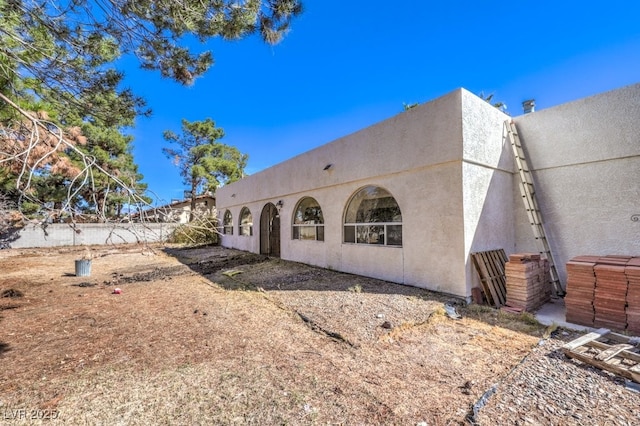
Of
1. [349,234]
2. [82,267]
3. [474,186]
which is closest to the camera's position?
[474,186]

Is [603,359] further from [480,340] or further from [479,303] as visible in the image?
[479,303]

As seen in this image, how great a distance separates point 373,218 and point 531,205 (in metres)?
3.80

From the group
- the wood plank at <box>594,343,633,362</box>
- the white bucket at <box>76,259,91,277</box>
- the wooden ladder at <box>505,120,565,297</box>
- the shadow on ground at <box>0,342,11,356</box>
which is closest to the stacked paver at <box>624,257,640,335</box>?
the wood plank at <box>594,343,633,362</box>

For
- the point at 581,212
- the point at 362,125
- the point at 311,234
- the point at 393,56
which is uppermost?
the point at 393,56

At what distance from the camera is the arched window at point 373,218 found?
7.32 meters

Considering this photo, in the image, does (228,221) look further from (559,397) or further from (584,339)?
(559,397)

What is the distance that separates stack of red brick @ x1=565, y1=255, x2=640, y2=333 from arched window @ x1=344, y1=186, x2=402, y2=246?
3399 mm

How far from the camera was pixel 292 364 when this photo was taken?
134 inches

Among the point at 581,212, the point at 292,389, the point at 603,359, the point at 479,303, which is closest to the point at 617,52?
the point at 581,212

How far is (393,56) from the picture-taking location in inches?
431

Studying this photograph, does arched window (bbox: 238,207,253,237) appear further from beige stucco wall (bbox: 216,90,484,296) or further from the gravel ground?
the gravel ground

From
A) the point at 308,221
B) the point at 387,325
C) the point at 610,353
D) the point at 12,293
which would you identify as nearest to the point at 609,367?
the point at 610,353

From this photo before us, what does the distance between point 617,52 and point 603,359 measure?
8.14 metres

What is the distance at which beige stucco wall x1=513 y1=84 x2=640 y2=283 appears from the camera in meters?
Answer: 5.52
